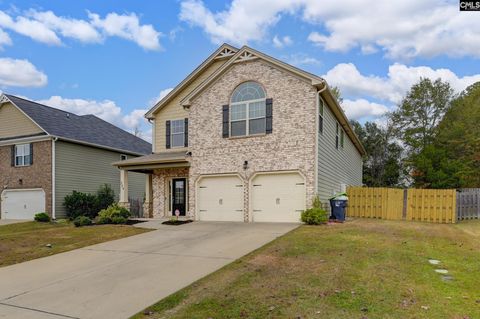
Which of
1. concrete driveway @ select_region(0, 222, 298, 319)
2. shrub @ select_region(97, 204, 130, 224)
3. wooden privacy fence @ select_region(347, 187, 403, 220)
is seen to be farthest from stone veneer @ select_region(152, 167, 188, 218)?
wooden privacy fence @ select_region(347, 187, 403, 220)

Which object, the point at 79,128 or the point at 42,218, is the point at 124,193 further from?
the point at 79,128

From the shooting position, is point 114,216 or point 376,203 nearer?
point 114,216

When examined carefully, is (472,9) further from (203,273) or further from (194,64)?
(194,64)

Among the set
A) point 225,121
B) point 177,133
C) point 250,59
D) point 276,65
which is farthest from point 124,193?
point 276,65

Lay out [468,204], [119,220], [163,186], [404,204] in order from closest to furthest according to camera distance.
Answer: [119,220] < [404,204] < [468,204] < [163,186]

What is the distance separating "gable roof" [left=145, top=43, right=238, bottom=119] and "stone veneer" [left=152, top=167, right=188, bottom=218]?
10.8ft

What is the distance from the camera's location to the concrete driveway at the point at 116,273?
558 cm

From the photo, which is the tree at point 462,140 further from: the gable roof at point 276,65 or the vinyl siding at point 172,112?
the vinyl siding at point 172,112

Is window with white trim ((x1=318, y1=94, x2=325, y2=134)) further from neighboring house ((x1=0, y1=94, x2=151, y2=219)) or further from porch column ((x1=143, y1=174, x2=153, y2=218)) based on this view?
neighboring house ((x1=0, y1=94, x2=151, y2=219))

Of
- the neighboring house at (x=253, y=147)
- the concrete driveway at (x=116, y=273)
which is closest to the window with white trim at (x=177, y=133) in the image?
the neighboring house at (x=253, y=147)

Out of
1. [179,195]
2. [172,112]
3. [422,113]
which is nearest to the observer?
[179,195]

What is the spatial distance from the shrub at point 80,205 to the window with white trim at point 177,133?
7447mm

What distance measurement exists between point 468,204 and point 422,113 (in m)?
20.8

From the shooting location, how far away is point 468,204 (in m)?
17.4
